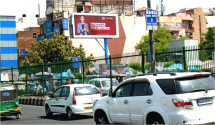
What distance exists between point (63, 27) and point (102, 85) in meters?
46.3

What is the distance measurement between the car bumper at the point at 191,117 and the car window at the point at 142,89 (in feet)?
3.72

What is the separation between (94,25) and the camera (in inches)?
2221

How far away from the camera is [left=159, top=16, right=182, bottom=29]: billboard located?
8419cm

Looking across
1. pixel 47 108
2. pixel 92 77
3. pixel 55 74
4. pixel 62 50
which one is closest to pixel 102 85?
pixel 92 77

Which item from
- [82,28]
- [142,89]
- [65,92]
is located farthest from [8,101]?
[82,28]

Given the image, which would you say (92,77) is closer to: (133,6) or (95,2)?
(95,2)

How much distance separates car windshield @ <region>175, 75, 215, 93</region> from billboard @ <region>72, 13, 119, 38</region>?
148ft

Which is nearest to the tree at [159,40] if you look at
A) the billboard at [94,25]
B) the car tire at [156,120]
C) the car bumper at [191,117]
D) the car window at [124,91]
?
the billboard at [94,25]

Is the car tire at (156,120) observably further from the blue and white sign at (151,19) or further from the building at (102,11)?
the building at (102,11)

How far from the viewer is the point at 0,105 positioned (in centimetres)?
1797

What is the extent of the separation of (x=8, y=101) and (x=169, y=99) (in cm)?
1071

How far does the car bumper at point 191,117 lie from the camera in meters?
9.37

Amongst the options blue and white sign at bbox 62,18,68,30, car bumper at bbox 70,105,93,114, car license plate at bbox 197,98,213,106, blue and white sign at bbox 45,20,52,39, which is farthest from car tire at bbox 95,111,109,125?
blue and white sign at bbox 45,20,52,39

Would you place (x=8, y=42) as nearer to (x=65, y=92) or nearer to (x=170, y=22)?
(x=170, y=22)
